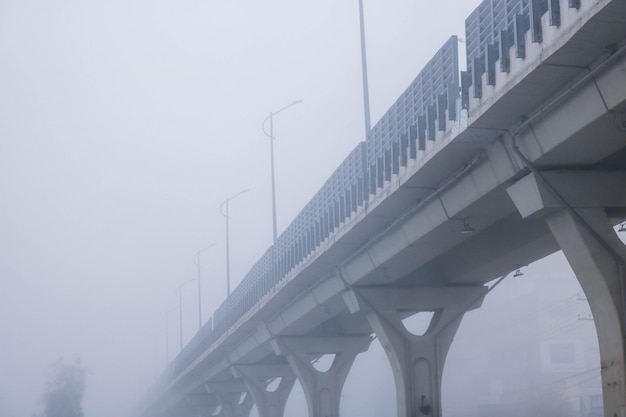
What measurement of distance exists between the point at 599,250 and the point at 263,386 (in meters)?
51.4

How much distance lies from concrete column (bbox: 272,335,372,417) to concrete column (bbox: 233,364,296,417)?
41.4 feet

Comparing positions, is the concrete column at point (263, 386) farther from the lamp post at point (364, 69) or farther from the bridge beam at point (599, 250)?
the bridge beam at point (599, 250)

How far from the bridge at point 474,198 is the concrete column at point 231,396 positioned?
3469cm

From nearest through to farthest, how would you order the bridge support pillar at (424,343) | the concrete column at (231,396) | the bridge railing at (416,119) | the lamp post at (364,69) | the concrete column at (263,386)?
the bridge railing at (416,119) → the bridge support pillar at (424,343) → the lamp post at (364,69) → the concrete column at (263,386) → the concrete column at (231,396)

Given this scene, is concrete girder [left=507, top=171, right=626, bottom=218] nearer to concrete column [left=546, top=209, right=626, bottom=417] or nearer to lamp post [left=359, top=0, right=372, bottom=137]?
concrete column [left=546, top=209, right=626, bottom=417]

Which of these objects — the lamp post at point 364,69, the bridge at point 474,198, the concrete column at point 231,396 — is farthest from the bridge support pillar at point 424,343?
the concrete column at point 231,396

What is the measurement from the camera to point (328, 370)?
2039 inches

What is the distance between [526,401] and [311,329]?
46016mm

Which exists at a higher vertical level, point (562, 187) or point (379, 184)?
point (379, 184)

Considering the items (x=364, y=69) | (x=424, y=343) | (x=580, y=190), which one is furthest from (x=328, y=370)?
(x=580, y=190)

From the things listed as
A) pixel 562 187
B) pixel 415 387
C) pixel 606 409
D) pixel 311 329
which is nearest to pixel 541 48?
pixel 562 187

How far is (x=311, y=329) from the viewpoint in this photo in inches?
1994

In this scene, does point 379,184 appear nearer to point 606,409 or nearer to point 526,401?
point 606,409

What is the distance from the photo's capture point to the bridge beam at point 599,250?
19953 mm
